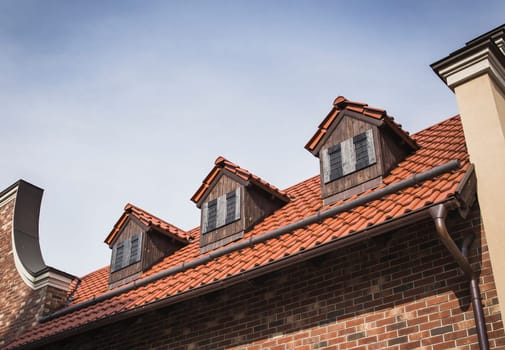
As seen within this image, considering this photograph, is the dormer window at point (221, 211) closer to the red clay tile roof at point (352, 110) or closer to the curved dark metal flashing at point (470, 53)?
the red clay tile roof at point (352, 110)

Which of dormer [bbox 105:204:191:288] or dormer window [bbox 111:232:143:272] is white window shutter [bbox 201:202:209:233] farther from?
dormer window [bbox 111:232:143:272]

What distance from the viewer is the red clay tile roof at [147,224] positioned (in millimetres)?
13086

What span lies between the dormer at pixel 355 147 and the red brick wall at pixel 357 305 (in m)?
1.62

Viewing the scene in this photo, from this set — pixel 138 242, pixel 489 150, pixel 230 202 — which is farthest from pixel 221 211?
pixel 489 150

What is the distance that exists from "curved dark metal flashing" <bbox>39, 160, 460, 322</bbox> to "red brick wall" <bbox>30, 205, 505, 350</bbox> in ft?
2.30

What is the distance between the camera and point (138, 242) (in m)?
13.1

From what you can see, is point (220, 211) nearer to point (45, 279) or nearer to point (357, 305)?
point (357, 305)

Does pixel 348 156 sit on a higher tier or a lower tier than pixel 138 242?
higher

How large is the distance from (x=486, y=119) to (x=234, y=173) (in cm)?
481

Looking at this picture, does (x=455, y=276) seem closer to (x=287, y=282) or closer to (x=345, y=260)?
(x=345, y=260)

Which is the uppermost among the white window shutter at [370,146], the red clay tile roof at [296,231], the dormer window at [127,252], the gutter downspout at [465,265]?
the white window shutter at [370,146]

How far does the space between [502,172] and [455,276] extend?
1.38 m

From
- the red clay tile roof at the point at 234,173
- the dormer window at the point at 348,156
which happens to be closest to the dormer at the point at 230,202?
the red clay tile roof at the point at 234,173

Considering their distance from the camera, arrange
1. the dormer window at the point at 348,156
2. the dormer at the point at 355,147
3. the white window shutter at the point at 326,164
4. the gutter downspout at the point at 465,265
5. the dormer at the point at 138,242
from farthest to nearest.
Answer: the dormer at the point at 138,242, the white window shutter at the point at 326,164, the dormer window at the point at 348,156, the dormer at the point at 355,147, the gutter downspout at the point at 465,265
